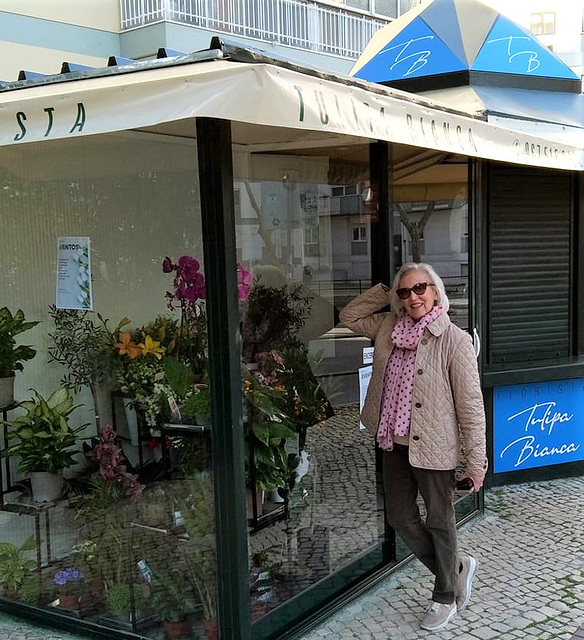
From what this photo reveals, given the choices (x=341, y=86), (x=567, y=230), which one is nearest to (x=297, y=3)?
(x=567, y=230)

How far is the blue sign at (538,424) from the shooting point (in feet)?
16.0

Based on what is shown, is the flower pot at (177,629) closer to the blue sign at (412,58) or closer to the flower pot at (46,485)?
the flower pot at (46,485)

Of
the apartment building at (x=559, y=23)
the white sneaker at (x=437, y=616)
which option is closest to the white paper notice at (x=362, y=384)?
the white sneaker at (x=437, y=616)

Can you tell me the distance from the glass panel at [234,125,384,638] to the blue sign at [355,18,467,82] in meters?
1.32

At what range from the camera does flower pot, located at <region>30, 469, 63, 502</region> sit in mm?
3420

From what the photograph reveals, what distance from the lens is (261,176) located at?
3404 mm

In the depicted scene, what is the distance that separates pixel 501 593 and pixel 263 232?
2.06m

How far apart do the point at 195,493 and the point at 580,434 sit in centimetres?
328

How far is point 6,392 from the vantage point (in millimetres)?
3600

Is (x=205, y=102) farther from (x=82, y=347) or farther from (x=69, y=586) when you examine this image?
(x=69, y=586)

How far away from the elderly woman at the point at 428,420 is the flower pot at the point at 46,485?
147 centimetres

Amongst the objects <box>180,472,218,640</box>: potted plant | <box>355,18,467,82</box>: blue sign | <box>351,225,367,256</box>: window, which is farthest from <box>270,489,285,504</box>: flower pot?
<box>355,18,467,82</box>: blue sign

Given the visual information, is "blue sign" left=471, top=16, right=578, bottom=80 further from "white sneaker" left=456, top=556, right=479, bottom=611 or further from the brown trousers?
"white sneaker" left=456, top=556, right=479, bottom=611

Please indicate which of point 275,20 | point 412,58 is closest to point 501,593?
point 412,58
